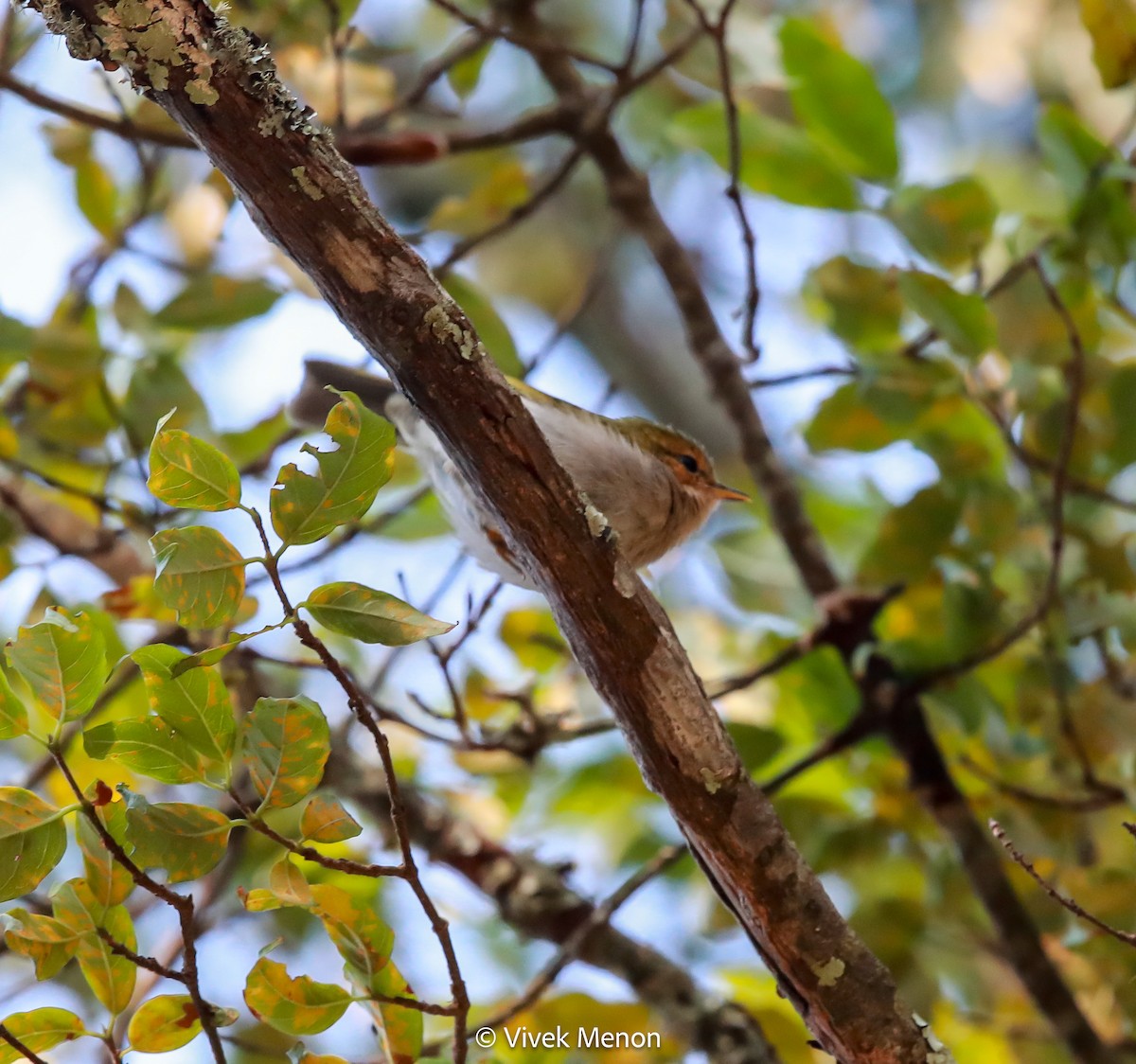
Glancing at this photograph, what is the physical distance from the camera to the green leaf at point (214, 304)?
6.59 ft

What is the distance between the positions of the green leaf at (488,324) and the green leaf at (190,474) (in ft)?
3.49

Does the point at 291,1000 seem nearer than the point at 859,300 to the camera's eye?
Yes

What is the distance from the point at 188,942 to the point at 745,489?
2.28 metres

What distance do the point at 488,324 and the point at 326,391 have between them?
0.33 meters

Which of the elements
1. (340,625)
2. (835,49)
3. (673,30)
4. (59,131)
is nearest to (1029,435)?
(835,49)

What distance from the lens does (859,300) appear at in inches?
82.0

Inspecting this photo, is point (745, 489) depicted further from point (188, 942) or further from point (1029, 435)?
point (188, 942)

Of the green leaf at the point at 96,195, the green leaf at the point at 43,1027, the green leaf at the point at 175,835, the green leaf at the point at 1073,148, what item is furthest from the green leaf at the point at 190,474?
the green leaf at the point at 1073,148

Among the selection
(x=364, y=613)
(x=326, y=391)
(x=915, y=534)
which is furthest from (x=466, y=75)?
(x=364, y=613)

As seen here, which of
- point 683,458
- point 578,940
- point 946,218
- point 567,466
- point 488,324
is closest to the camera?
point 578,940

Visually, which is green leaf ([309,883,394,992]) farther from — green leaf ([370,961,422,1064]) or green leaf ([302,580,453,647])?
green leaf ([302,580,453,647])

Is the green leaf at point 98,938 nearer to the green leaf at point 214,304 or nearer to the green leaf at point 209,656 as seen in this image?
the green leaf at point 209,656

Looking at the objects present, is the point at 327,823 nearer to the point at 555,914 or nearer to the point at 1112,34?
the point at 555,914

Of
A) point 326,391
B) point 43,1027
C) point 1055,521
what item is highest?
point 326,391
